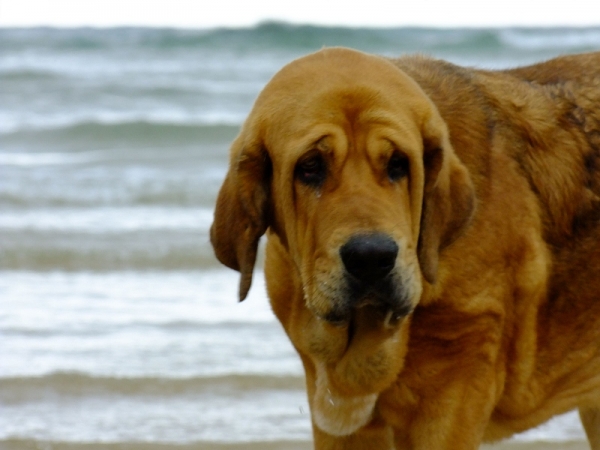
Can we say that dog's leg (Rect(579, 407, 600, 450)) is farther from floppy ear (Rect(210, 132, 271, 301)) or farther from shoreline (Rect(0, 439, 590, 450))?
floppy ear (Rect(210, 132, 271, 301))

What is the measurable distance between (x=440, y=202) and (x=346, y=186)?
423 mm

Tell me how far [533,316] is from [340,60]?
3.89 feet

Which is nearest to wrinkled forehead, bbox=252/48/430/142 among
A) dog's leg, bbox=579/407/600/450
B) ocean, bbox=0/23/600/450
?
dog's leg, bbox=579/407/600/450

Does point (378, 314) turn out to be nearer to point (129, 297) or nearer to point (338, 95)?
point (338, 95)

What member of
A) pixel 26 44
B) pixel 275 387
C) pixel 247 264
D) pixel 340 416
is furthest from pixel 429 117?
pixel 26 44

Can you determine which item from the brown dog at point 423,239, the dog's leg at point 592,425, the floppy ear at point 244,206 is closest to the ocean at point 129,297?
the dog's leg at point 592,425

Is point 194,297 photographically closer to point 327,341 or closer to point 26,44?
point 327,341

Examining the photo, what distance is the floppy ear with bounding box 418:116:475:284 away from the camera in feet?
11.4

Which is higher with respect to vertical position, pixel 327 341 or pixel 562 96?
pixel 562 96

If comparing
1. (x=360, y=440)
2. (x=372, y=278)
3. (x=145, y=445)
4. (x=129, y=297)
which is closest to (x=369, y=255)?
(x=372, y=278)

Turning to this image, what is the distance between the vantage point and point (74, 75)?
18.5 metres

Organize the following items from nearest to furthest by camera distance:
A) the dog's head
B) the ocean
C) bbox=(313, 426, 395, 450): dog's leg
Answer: the dog's head
bbox=(313, 426, 395, 450): dog's leg
the ocean

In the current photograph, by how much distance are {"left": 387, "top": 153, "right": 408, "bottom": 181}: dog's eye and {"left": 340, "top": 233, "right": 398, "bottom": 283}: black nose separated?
335 mm

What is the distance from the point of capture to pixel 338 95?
3381mm
